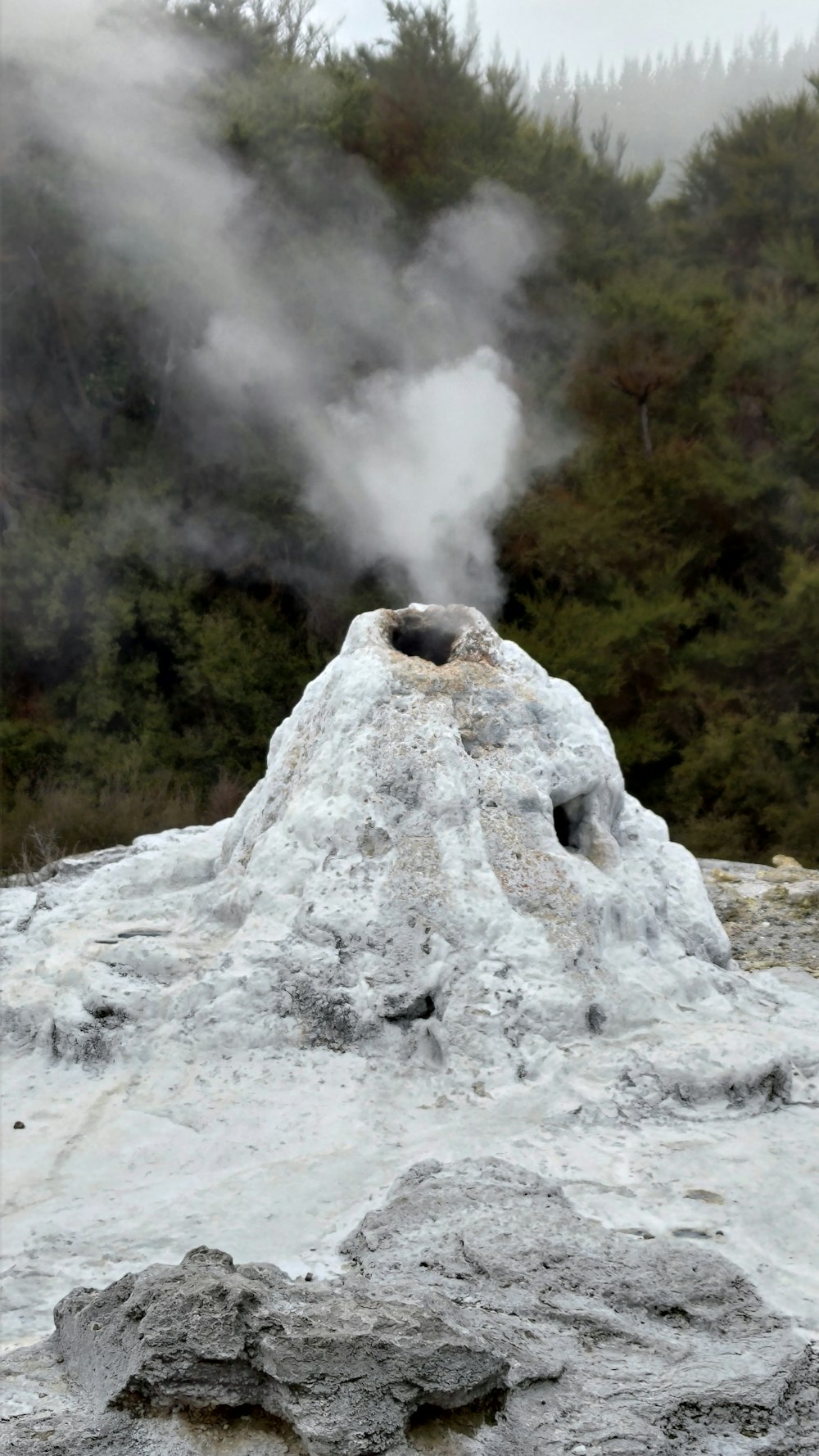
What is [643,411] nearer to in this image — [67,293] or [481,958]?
[67,293]

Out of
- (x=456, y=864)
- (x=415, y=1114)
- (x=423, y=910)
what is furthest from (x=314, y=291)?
(x=415, y=1114)

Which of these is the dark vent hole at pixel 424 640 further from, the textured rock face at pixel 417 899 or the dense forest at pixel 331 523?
the dense forest at pixel 331 523

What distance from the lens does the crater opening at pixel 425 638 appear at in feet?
16.1

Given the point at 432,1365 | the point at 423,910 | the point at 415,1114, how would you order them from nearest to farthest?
the point at 432,1365, the point at 415,1114, the point at 423,910

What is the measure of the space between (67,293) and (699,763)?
6852 mm

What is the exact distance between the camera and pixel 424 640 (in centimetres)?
495

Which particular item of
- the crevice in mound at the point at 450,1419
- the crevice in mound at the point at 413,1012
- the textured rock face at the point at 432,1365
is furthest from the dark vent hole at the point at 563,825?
the crevice in mound at the point at 450,1419

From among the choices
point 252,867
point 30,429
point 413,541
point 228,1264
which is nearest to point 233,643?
point 413,541

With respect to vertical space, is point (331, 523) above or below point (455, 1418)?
above

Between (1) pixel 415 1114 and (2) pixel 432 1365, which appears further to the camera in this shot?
(1) pixel 415 1114

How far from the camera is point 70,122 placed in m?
10.9

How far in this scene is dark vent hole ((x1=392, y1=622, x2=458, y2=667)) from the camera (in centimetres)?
493

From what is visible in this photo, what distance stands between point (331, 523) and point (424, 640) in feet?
20.9

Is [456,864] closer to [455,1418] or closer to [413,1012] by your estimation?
[413,1012]
